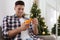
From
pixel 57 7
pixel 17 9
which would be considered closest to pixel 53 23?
pixel 57 7

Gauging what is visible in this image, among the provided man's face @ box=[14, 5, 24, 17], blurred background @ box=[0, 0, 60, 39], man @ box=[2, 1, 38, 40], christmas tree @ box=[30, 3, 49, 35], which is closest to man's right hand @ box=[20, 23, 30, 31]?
man @ box=[2, 1, 38, 40]

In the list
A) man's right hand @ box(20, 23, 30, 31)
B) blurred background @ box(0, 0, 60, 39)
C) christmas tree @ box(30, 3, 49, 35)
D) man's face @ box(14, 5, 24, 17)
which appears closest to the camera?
man's right hand @ box(20, 23, 30, 31)

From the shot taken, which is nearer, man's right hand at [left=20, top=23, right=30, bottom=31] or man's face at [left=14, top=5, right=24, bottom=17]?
man's right hand at [left=20, top=23, right=30, bottom=31]

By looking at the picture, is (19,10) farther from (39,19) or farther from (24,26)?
(39,19)

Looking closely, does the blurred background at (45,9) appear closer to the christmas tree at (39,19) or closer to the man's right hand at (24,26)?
the christmas tree at (39,19)

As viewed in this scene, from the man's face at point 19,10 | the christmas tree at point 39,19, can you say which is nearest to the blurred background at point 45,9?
the christmas tree at point 39,19

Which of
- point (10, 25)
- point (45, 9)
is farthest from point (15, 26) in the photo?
point (45, 9)

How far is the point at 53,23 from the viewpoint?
4.29 metres

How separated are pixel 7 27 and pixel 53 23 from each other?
218 cm

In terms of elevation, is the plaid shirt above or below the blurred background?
below

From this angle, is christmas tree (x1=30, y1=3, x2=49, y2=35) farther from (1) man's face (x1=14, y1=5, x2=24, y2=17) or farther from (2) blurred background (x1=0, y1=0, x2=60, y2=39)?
(1) man's face (x1=14, y1=5, x2=24, y2=17)

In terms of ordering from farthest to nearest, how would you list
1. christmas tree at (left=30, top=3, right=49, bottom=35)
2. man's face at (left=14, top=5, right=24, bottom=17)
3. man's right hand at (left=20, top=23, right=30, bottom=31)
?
christmas tree at (left=30, top=3, right=49, bottom=35), man's face at (left=14, top=5, right=24, bottom=17), man's right hand at (left=20, top=23, right=30, bottom=31)

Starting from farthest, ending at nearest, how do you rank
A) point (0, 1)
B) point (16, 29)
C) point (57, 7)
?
point (57, 7) < point (0, 1) < point (16, 29)

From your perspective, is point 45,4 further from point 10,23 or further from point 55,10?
point 10,23
